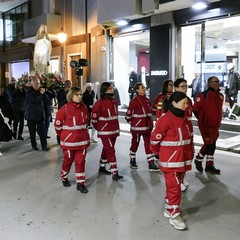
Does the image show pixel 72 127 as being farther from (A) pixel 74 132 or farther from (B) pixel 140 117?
(B) pixel 140 117

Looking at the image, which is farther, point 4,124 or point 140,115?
point 4,124

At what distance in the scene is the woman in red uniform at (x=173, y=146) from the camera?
13.1 ft

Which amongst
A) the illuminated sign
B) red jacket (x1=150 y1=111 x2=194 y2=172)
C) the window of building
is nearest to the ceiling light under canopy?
the window of building

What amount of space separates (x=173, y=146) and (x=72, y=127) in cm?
180

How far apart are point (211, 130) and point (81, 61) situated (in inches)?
307

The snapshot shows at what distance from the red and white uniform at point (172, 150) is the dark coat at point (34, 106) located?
Result: 4.74m

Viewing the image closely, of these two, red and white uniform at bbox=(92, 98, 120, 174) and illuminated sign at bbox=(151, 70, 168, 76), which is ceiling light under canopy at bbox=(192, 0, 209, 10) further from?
red and white uniform at bbox=(92, 98, 120, 174)

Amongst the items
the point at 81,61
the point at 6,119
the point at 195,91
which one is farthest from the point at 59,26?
the point at 6,119

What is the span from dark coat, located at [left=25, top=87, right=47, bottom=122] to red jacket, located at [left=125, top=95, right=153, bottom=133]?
2.81 metres

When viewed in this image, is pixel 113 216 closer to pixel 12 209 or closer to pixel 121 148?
pixel 12 209

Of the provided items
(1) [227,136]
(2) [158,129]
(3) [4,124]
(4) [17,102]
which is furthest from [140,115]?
(4) [17,102]

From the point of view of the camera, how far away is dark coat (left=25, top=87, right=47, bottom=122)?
8.16 meters

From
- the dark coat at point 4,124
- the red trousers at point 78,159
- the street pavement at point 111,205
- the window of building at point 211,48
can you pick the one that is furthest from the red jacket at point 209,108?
the window of building at point 211,48

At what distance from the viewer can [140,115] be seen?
6203 mm
